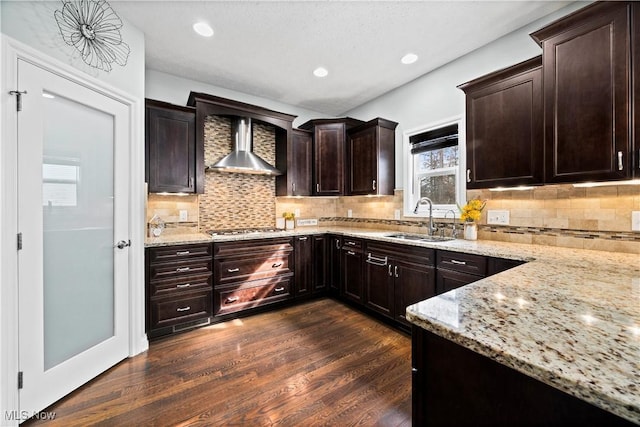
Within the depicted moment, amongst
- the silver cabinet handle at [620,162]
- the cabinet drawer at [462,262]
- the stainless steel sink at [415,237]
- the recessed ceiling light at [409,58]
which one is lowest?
the cabinet drawer at [462,262]

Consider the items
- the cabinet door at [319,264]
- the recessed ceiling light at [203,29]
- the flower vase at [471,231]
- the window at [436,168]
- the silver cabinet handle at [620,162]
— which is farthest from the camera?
the cabinet door at [319,264]

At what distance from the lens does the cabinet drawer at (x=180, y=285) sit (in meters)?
2.52

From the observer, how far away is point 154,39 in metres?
2.53

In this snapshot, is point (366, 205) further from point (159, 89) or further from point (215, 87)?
point (159, 89)

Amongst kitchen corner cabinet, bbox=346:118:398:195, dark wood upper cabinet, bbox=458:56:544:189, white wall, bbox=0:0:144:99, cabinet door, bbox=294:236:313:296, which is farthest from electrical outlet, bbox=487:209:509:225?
white wall, bbox=0:0:144:99

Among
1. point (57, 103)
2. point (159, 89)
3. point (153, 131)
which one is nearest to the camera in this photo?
point (57, 103)

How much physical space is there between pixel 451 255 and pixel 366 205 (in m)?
1.89

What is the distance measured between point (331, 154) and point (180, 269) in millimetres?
2424

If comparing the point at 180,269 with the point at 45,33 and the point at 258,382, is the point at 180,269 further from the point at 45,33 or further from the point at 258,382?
the point at 45,33

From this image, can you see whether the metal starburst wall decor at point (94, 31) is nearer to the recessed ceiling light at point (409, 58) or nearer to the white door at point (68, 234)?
the white door at point (68, 234)

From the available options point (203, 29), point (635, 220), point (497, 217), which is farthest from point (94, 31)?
point (635, 220)

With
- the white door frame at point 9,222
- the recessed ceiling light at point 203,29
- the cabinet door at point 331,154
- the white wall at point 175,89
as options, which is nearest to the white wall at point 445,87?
the cabinet door at point 331,154

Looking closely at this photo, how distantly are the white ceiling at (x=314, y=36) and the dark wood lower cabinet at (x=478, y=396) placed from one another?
2454 millimetres

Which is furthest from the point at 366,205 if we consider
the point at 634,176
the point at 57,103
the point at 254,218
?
the point at 57,103
